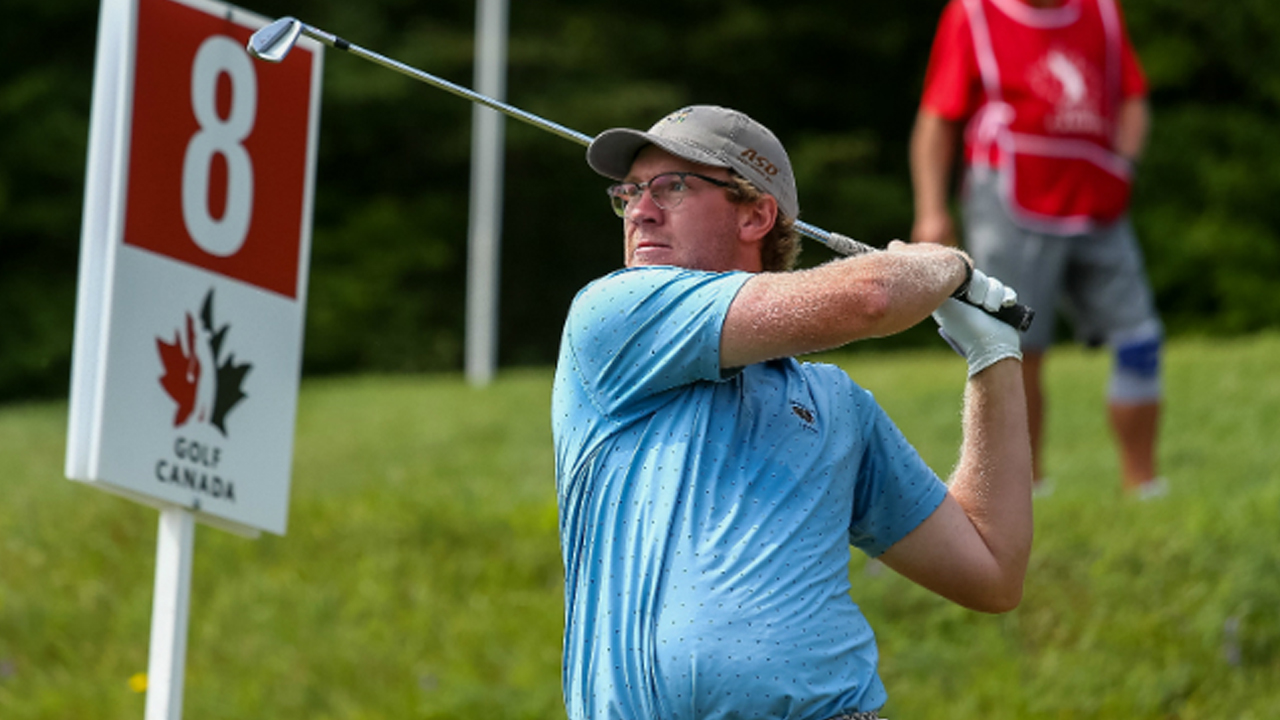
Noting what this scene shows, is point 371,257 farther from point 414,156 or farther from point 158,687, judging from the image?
point 158,687

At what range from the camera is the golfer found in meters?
2.64

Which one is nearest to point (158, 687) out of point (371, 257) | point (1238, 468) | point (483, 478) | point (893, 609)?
point (893, 609)

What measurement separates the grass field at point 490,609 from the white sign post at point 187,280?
5.82 feet

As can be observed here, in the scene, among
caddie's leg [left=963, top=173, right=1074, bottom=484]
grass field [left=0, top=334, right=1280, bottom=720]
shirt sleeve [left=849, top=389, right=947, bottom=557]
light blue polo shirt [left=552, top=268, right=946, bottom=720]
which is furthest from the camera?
caddie's leg [left=963, top=173, right=1074, bottom=484]

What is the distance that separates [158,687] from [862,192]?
704 inches

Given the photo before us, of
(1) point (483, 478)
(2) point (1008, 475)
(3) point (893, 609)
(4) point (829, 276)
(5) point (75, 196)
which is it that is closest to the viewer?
(4) point (829, 276)

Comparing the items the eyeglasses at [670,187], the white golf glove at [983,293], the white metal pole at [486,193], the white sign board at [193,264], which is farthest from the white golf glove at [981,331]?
the white metal pole at [486,193]

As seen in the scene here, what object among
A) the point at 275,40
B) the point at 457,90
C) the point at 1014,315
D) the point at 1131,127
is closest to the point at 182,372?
the point at 275,40

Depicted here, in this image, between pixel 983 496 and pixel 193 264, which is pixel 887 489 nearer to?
pixel 983 496

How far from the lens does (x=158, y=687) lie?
352 cm

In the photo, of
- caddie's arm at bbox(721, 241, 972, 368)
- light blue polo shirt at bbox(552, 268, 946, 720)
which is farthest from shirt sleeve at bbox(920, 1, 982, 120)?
caddie's arm at bbox(721, 241, 972, 368)

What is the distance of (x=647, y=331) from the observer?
2.76 m

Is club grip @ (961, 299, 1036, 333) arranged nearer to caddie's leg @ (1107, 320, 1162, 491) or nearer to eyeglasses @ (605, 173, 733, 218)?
eyeglasses @ (605, 173, 733, 218)

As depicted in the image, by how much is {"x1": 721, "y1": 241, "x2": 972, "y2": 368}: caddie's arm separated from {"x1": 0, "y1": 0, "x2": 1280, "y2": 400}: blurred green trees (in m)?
16.5
